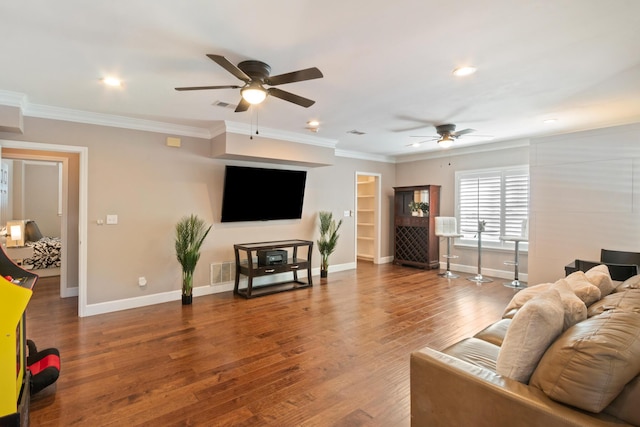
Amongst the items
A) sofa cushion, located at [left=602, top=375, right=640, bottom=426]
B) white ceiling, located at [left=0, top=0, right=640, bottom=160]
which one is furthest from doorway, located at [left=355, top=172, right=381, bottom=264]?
Result: sofa cushion, located at [left=602, top=375, right=640, bottom=426]

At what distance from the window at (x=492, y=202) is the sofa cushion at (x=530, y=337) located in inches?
207

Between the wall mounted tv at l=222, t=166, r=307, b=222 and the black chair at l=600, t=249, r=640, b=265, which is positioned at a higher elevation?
the wall mounted tv at l=222, t=166, r=307, b=222

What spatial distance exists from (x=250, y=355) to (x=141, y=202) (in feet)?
9.31

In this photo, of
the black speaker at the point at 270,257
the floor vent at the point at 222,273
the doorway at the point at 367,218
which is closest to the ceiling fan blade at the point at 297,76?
the black speaker at the point at 270,257

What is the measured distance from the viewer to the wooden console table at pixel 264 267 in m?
5.00

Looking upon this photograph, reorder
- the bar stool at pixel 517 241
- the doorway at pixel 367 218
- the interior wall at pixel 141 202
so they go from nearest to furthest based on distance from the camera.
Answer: the interior wall at pixel 141 202 → the bar stool at pixel 517 241 → the doorway at pixel 367 218

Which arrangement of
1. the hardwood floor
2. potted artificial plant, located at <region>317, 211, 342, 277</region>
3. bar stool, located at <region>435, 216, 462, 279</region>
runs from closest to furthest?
the hardwood floor → potted artificial plant, located at <region>317, 211, 342, 277</region> → bar stool, located at <region>435, 216, 462, 279</region>

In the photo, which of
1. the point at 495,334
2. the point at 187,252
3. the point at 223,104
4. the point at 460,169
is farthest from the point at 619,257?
the point at 187,252

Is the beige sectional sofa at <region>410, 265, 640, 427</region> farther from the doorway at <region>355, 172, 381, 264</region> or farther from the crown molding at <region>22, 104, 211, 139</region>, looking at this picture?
the doorway at <region>355, 172, 381, 264</region>

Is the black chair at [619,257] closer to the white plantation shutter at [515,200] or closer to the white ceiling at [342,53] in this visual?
the white plantation shutter at [515,200]

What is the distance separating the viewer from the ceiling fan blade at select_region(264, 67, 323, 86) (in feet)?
7.90

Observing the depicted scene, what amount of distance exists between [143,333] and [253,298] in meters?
1.63

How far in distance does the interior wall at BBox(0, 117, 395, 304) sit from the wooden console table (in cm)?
29

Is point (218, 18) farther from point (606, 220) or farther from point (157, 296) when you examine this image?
point (606, 220)
